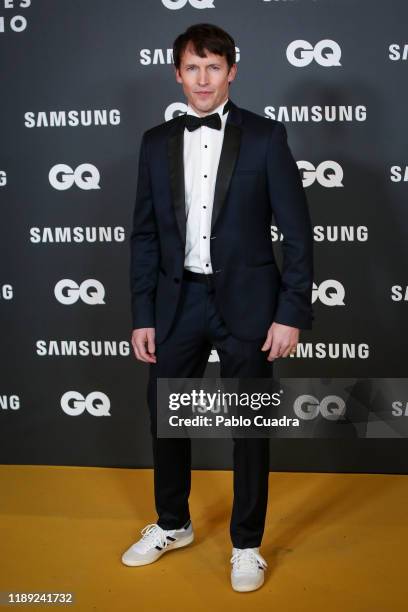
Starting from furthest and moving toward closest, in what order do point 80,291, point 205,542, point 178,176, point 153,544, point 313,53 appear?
1. point 80,291
2. point 313,53
3. point 205,542
4. point 153,544
5. point 178,176

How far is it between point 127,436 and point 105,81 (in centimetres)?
159

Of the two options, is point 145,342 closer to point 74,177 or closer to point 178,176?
point 178,176

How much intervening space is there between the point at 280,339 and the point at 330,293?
1.00 m

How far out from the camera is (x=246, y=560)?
2221 millimetres

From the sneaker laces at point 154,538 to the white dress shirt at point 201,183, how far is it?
0.95 metres

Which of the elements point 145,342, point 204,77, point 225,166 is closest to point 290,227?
point 225,166

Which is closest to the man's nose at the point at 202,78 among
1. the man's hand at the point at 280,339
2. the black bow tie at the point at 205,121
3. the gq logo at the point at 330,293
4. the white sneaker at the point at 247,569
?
the black bow tie at the point at 205,121

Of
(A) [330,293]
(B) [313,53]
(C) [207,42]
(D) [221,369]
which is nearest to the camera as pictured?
(C) [207,42]

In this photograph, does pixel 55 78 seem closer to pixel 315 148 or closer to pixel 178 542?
pixel 315 148

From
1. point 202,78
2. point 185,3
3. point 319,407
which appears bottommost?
point 319,407

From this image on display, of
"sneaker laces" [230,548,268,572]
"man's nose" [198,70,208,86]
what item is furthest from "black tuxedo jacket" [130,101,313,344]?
"sneaker laces" [230,548,268,572]

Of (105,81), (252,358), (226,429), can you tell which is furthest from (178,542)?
(105,81)

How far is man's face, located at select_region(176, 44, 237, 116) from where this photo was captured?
2.01 m

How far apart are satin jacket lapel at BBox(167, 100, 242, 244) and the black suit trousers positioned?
228 mm
